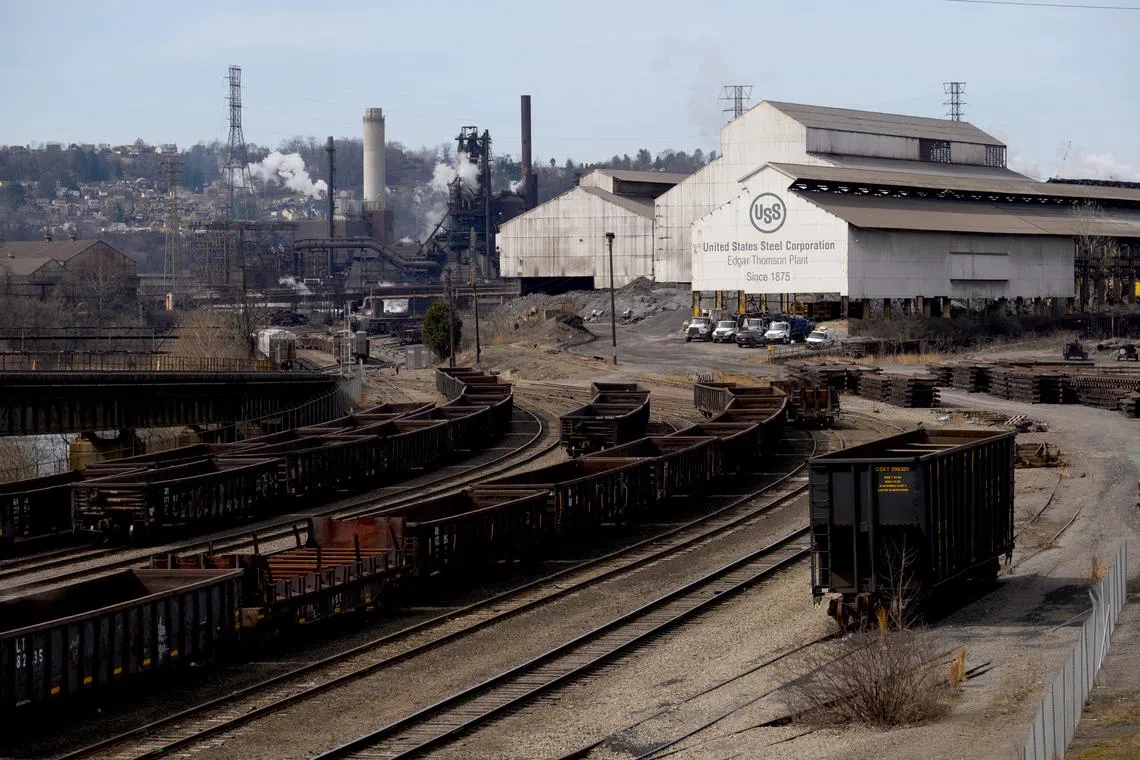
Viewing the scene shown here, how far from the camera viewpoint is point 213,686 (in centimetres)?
2016

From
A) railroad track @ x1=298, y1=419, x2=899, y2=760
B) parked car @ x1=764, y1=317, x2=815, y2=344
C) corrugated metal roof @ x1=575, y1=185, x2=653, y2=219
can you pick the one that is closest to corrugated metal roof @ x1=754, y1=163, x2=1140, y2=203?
parked car @ x1=764, y1=317, x2=815, y2=344

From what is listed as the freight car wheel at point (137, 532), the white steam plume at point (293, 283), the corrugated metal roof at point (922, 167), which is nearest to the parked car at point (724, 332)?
the corrugated metal roof at point (922, 167)

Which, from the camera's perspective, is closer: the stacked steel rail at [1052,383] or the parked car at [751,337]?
the stacked steel rail at [1052,383]

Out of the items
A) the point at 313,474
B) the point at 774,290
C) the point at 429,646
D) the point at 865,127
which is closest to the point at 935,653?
the point at 429,646

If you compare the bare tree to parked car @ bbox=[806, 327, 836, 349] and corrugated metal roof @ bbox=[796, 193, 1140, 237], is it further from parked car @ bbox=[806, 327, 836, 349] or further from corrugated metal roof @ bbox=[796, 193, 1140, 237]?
parked car @ bbox=[806, 327, 836, 349]

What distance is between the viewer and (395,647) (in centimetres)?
2230

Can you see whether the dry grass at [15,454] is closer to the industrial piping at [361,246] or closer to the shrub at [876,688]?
the shrub at [876,688]

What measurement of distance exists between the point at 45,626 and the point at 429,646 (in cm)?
646

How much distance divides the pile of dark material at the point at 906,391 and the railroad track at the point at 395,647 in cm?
2408

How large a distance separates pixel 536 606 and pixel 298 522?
6487mm

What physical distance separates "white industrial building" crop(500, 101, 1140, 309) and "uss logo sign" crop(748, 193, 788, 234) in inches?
4.5

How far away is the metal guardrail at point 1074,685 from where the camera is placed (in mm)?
13156

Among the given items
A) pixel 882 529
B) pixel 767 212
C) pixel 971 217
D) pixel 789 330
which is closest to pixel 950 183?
pixel 971 217

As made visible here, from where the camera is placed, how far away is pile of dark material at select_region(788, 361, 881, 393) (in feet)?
209
